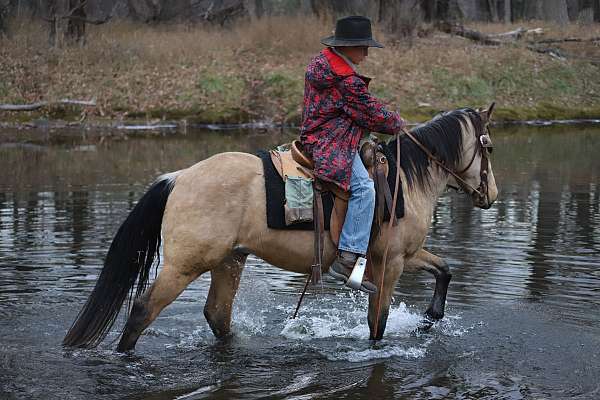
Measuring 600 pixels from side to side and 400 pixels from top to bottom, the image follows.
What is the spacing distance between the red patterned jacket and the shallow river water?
4.87ft

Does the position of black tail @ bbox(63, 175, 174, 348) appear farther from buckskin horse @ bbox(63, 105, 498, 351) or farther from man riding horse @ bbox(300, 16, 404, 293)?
man riding horse @ bbox(300, 16, 404, 293)

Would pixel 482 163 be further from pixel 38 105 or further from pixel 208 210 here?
pixel 38 105

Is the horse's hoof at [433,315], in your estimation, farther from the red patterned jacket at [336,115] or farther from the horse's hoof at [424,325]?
the red patterned jacket at [336,115]

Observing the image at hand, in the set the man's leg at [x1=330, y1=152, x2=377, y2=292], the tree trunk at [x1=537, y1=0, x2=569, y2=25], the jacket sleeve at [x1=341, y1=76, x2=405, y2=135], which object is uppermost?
the tree trunk at [x1=537, y1=0, x2=569, y2=25]

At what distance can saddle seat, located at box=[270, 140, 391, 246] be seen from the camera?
7.02m

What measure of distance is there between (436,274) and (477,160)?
1.02 meters

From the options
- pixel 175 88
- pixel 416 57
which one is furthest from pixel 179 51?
pixel 416 57

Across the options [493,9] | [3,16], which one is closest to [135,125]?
[3,16]

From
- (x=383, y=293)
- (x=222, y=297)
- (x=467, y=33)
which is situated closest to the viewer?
(x=383, y=293)

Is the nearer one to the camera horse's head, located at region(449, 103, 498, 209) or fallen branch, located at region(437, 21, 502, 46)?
horse's head, located at region(449, 103, 498, 209)

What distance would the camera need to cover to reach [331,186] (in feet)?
23.1

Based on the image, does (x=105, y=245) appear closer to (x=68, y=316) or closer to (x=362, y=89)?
(x=68, y=316)

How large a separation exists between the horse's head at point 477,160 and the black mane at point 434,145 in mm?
26

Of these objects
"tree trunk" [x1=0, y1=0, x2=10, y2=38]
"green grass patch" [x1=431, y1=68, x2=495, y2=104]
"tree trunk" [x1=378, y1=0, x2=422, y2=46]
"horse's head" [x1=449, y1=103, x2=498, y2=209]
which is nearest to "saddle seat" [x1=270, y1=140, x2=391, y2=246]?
"horse's head" [x1=449, y1=103, x2=498, y2=209]
